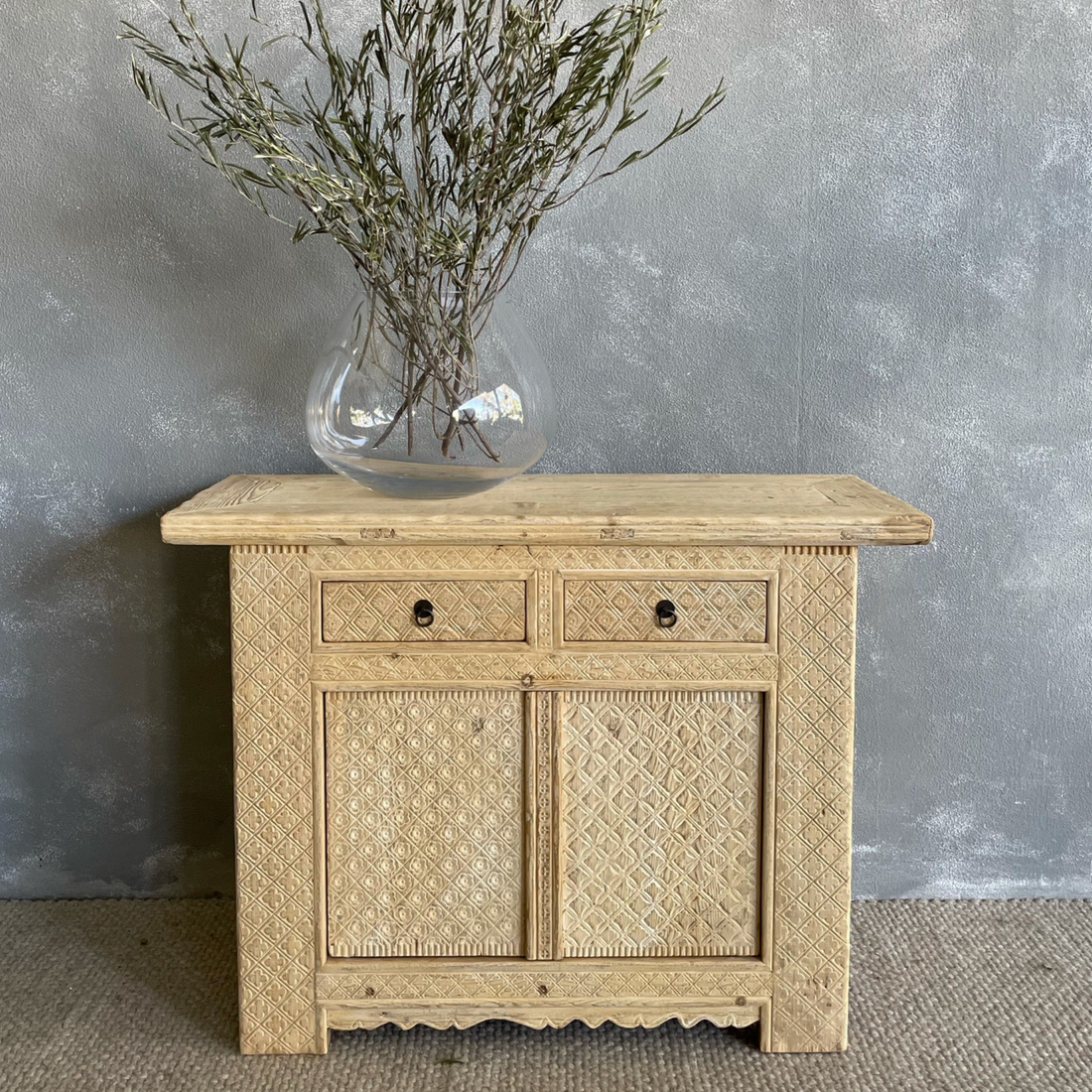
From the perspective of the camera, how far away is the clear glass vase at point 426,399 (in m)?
1.71

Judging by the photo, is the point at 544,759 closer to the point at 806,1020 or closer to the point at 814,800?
the point at 814,800

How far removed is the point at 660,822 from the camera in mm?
1761

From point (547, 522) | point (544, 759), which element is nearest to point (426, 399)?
point (547, 522)

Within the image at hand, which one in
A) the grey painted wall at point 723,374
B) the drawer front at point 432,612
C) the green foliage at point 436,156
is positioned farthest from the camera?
the grey painted wall at point 723,374

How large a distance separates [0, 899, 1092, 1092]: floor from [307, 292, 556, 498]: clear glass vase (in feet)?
3.11

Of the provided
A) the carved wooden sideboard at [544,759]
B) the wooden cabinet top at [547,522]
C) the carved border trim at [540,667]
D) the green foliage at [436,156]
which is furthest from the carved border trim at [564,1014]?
the green foliage at [436,156]

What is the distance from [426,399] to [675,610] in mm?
516

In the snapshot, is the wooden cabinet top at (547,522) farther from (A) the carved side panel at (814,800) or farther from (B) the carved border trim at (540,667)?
(B) the carved border trim at (540,667)

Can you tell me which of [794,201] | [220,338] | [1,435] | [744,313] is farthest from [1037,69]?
[1,435]

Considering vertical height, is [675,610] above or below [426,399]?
below

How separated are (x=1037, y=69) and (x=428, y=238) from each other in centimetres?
129

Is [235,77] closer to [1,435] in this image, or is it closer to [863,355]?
[1,435]

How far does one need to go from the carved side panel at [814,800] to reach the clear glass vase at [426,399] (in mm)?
514

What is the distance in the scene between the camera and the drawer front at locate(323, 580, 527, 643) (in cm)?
170
